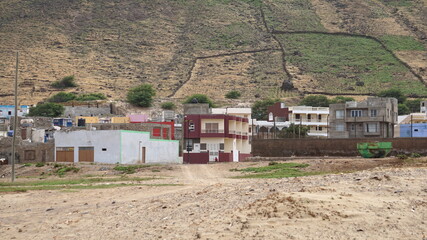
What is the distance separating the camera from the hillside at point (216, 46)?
13338 cm

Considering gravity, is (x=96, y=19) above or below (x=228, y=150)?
above

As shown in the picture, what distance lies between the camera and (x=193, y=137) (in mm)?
69188

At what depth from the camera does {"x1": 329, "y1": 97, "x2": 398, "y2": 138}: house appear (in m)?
76.9

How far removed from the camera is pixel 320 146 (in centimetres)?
5525

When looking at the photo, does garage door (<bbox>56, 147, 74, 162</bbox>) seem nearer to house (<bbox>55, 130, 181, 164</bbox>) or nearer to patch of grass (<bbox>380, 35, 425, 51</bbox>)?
house (<bbox>55, 130, 181, 164</bbox>)

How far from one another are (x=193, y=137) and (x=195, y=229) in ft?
172

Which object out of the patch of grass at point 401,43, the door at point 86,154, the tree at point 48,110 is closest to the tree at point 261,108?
the tree at point 48,110

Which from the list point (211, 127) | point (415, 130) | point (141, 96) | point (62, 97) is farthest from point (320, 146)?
point (62, 97)

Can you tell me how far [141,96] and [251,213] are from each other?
100035mm

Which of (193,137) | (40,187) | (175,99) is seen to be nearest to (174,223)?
(40,187)

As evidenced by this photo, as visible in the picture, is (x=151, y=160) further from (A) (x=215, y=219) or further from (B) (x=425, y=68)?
(B) (x=425, y=68)

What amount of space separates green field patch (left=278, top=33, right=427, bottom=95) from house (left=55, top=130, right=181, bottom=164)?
75938mm

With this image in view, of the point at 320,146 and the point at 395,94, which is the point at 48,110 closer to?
the point at 320,146

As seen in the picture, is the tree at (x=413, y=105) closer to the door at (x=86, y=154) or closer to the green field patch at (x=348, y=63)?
the green field patch at (x=348, y=63)
